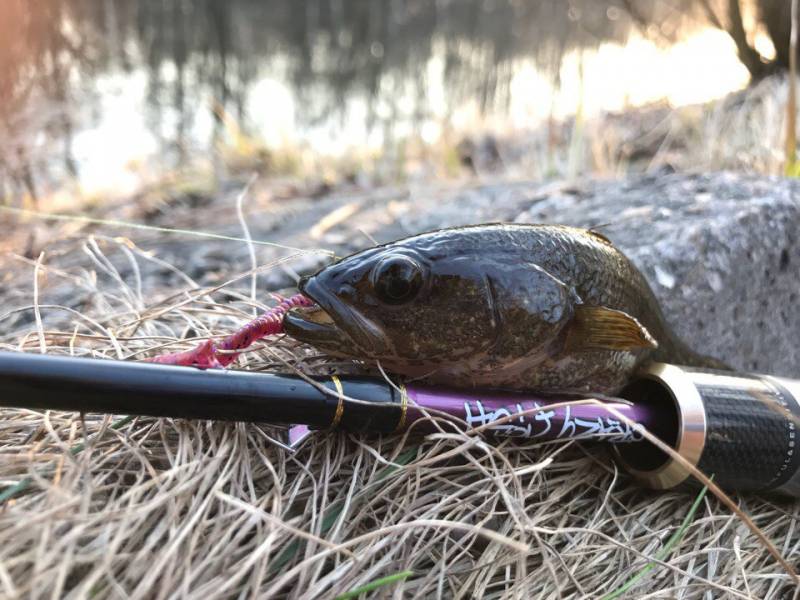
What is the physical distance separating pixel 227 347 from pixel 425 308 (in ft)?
1.41

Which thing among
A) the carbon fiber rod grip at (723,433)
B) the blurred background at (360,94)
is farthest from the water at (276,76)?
the carbon fiber rod grip at (723,433)

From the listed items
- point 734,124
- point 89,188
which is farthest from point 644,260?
point 89,188

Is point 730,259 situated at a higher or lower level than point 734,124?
lower

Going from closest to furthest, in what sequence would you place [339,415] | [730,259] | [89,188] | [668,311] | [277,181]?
[339,415] < [668,311] < [730,259] < [277,181] < [89,188]

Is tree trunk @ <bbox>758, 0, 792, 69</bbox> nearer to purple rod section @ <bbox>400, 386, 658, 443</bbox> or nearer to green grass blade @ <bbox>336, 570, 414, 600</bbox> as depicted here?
purple rod section @ <bbox>400, 386, 658, 443</bbox>

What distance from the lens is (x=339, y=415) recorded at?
1.20 m

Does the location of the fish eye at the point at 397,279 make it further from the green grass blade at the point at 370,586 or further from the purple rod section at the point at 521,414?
the green grass blade at the point at 370,586

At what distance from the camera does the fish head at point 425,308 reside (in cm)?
127

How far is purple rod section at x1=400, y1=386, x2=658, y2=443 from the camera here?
4.11ft

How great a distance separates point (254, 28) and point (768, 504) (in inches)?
690

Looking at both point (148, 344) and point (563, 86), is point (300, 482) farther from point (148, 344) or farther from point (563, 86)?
point (563, 86)

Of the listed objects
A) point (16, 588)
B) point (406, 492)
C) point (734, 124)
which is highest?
point (734, 124)

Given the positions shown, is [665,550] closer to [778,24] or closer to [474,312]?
[474,312]

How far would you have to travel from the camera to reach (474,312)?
50.6 inches
